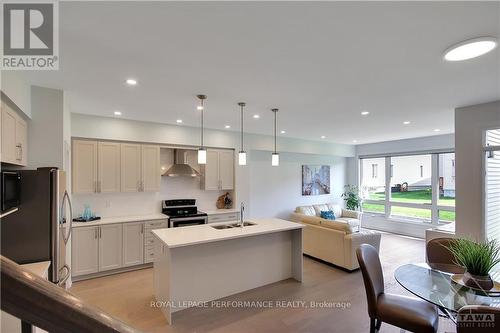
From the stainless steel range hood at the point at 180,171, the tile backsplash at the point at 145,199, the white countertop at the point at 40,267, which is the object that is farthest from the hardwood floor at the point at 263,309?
the stainless steel range hood at the point at 180,171

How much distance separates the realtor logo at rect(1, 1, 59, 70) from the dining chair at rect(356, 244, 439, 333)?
3.22m

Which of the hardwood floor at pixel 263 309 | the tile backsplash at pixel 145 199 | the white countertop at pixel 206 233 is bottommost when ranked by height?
the hardwood floor at pixel 263 309

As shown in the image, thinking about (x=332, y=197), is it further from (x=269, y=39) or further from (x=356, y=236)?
(x=269, y=39)

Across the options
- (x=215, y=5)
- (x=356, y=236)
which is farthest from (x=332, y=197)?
(x=215, y=5)

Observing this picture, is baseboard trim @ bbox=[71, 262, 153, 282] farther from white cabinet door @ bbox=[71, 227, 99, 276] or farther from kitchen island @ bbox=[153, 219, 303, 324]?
kitchen island @ bbox=[153, 219, 303, 324]

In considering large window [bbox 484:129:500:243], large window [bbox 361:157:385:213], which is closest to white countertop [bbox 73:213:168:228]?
large window [bbox 484:129:500:243]

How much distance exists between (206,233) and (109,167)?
2491 mm

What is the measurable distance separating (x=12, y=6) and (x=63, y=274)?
262 centimetres

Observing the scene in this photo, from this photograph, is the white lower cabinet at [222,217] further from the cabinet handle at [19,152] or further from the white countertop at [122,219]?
the cabinet handle at [19,152]

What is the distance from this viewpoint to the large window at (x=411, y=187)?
6.58 meters

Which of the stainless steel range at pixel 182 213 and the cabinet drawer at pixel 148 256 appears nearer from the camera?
the cabinet drawer at pixel 148 256

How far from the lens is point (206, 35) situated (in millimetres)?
1892

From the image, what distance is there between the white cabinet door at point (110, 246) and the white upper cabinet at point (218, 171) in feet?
6.46

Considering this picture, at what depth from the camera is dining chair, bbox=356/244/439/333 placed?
2.08 m
